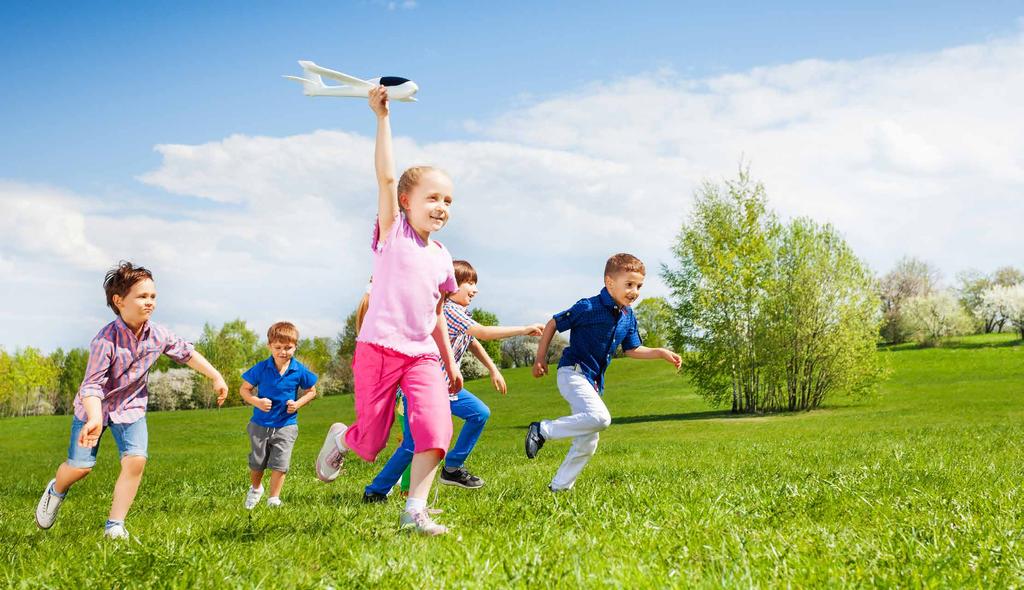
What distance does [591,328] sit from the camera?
739 centimetres

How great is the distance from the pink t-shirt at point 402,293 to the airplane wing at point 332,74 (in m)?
0.85

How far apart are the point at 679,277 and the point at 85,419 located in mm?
29749

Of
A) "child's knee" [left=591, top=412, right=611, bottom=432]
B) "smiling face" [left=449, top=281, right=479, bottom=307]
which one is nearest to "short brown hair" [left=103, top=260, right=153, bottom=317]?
"smiling face" [left=449, top=281, right=479, bottom=307]

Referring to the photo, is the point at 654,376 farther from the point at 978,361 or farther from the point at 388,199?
the point at 388,199

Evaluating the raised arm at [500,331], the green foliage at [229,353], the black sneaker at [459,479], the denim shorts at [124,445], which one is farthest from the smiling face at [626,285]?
the green foliage at [229,353]

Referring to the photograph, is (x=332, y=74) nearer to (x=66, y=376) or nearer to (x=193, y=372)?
(x=193, y=372)

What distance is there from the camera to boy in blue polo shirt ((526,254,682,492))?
7195 millimetres

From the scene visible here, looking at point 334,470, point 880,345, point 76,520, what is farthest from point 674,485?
point 880,345

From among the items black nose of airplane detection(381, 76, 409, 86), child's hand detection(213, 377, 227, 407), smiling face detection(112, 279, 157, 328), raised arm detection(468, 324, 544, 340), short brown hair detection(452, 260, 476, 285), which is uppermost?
black nose of airplane detection(381, 76, 409, 86)

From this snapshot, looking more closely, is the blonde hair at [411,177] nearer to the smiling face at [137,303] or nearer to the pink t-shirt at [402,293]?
the pink t-shirt at [402,293]

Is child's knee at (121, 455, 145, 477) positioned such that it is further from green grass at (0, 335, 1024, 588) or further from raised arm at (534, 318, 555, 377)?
raised arm at (534, 318, 555, 377)

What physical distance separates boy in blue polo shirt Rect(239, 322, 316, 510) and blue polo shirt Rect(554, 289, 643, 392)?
2736mm

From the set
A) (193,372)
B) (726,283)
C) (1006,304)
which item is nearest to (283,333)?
(726,283)

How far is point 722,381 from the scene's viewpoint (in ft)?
117
